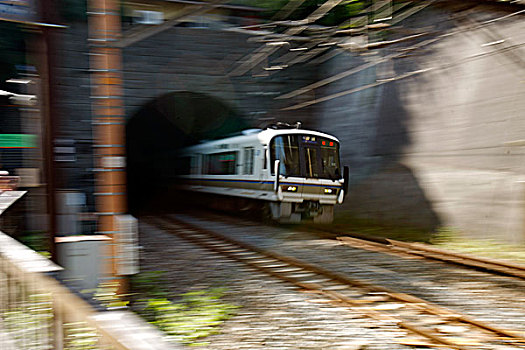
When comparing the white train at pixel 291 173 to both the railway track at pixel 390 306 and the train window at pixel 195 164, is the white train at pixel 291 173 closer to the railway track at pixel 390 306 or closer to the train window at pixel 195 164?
the railway track at pixel 390 306

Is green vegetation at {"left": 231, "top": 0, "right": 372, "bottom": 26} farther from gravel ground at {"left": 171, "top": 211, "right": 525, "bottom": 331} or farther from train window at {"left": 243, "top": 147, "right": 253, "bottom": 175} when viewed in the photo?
gravel ground at {"left": 171, "top": 211, "right": 525, "bottom": 331}

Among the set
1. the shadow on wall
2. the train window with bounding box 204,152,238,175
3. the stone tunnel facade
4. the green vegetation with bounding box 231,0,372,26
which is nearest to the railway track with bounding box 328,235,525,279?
the stone tunnel facade

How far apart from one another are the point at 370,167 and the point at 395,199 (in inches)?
57.4

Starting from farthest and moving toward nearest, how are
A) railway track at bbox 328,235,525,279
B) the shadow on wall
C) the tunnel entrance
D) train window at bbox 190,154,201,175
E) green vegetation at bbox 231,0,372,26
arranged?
1. the tunnel entrance
2. train window at bbox 190,154,201,175
3. green vegetation at bbox 231,0,372,26
4. the shadow on wall
5. railway track at bbox 328,235,525,279

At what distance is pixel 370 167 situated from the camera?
45.8 ft

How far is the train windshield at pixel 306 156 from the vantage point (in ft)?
43.5

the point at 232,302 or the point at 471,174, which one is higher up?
the point at 471,174

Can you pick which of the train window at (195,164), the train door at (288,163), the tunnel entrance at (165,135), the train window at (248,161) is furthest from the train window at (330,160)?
the train window at (195,164)

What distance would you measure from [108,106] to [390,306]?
379cm

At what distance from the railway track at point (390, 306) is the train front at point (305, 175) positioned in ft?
11.3

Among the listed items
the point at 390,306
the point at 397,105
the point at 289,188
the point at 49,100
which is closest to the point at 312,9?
the point at 397,105

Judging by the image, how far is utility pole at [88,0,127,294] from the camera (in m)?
5.13

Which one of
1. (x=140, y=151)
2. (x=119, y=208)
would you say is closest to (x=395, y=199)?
(x=119, y=208)

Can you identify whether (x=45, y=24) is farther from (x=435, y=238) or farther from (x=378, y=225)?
(x=378, y=225)
